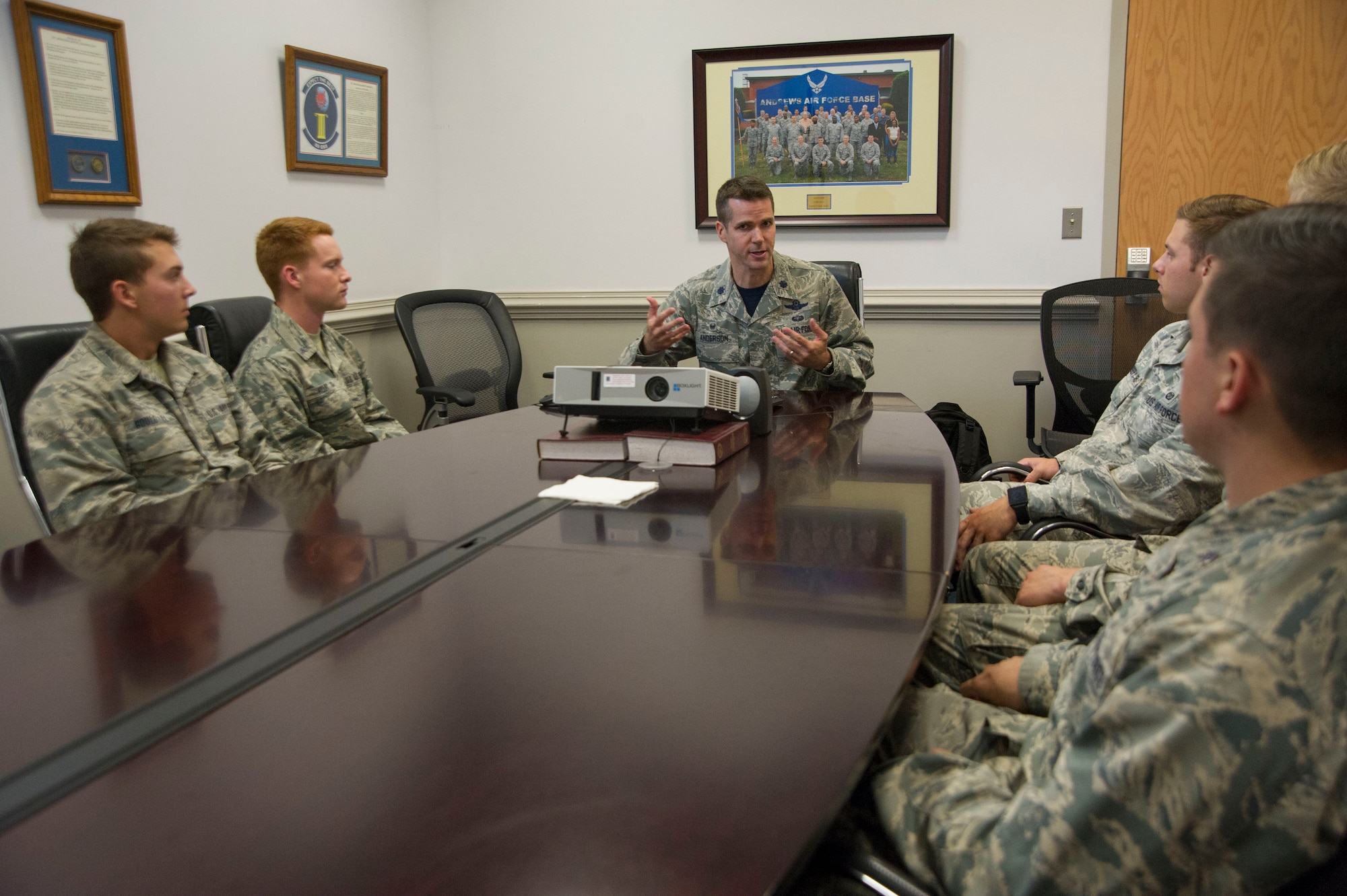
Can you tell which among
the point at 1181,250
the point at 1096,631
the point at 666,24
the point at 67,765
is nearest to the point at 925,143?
the point at 666,24

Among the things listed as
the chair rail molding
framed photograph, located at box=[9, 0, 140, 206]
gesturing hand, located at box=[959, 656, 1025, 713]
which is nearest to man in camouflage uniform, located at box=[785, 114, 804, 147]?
the chair rail molding

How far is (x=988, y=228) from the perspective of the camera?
4.11m

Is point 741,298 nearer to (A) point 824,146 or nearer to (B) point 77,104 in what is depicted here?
(A) point 824,146

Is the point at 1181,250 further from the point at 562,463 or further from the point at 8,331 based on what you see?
the point at 8,331

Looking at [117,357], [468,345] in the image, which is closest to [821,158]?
[468,345]

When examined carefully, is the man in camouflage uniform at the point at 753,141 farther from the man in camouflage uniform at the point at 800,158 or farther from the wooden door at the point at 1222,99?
the wooden door at the point at 1222,99

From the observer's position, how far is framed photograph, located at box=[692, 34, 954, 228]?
4051 mm

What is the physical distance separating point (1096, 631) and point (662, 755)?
2.40ft

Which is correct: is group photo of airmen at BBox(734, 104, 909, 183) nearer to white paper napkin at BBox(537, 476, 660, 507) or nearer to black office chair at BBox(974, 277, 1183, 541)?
black office chair at BBox(974, 277, 1183, 541)

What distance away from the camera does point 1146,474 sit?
6.33ft

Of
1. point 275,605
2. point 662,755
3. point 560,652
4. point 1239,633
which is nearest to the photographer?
point 1239,633

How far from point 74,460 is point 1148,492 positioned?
83.3 inches

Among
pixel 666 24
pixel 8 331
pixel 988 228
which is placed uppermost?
pixel 666 24

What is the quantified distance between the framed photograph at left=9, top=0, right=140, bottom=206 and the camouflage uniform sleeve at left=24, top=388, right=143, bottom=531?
1.10 metres
